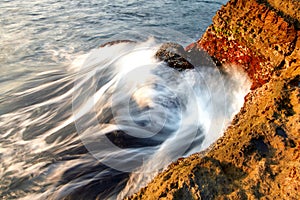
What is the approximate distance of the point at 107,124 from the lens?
502cm

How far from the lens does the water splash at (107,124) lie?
155 inches

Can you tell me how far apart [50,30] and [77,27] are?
3.27 ft

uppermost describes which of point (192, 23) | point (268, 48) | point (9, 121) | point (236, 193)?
point (268, 48)

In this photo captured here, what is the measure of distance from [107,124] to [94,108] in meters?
0.65

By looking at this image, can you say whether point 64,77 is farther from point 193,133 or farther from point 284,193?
point 284,193

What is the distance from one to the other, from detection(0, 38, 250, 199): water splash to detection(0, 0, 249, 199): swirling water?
18mm

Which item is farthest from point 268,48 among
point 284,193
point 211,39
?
point 284,193

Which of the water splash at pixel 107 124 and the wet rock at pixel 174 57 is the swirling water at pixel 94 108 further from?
the wet rock at pixel 174 57

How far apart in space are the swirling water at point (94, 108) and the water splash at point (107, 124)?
0.06 feet

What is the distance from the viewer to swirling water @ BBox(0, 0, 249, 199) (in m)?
4.01

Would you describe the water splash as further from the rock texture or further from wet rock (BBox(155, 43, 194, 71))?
the rock texture

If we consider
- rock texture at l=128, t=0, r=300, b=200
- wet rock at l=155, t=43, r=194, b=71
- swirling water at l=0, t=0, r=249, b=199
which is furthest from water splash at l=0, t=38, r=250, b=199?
rock texture at l=128, t=0, r=300, b=200

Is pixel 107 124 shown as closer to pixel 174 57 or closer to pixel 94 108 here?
pixel 94 108

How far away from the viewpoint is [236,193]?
7.56 ft
